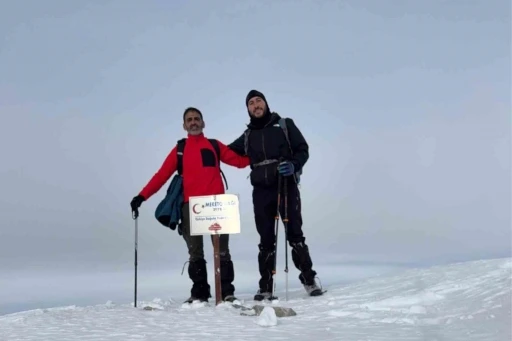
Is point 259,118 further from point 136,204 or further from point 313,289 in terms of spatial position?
point 313,289

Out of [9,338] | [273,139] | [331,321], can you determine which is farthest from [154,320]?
[273,139]

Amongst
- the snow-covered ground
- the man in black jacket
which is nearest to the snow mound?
the snow-covered ground

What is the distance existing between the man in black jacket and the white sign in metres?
0.49

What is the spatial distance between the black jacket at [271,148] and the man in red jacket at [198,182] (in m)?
0.50

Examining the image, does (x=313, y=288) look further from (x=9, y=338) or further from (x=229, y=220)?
(x=9, y=338)

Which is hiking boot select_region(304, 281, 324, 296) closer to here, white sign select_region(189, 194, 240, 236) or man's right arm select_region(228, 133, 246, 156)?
white sign select_region(189, 194, 240, 236)

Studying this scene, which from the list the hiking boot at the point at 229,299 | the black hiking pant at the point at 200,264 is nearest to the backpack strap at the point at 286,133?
the black hiking pant at the point at 200,264

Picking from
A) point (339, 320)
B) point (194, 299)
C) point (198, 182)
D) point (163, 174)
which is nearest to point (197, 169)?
point (198, 182)

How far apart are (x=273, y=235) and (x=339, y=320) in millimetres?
2580

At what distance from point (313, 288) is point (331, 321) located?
240 centimetres

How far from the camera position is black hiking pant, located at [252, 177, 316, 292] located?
771cm

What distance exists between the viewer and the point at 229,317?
5.79 metres

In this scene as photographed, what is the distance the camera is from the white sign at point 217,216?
294 inches

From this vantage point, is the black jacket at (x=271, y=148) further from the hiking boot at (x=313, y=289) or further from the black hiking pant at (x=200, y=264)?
the hiking boot at (x=313, y=289)
